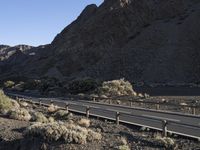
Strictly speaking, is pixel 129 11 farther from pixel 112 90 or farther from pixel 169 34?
pixel 112 90

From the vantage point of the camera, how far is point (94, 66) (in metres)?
79.9

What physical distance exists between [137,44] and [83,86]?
27.0 meters

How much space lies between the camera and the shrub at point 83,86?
173 ft

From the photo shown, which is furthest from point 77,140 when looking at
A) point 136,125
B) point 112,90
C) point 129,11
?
point 129,11

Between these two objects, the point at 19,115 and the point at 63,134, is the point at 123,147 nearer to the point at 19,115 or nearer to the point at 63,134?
the point at 63,134

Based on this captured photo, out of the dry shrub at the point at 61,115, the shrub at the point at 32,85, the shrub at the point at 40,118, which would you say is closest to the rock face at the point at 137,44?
the shrub at the point at 32,85

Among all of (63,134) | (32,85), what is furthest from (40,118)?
(32,85)

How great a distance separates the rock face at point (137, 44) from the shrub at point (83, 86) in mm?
15280

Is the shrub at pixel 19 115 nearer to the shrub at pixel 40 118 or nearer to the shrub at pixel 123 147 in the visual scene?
the shrub at pixel 40 118

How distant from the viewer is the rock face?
70438 mm

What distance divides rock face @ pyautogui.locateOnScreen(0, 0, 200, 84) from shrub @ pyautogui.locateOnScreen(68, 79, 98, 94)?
50.1 feet

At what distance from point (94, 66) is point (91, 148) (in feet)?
216

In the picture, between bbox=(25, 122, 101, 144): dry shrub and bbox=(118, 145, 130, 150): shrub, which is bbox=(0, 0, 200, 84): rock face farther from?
bbox=(118, 145, 130, 150): shrub

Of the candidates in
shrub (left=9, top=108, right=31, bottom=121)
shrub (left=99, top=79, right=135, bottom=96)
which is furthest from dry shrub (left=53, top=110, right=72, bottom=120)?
shrub (left=99, top=79, right=135, bottom=96)
